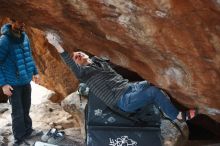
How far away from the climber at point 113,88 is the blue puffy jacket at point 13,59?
41.8 inches

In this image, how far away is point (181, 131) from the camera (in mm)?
5930

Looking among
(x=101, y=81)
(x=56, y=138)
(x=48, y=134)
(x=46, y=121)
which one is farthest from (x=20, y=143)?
(x=101, y=81)

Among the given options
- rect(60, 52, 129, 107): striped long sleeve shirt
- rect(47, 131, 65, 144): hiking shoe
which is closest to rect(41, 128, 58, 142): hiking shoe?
rect(47, 131, 65, 144): hiking shoe

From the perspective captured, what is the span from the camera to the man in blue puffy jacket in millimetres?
5496

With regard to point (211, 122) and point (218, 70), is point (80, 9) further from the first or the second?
point (211, 122)

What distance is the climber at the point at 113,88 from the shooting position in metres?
4.44

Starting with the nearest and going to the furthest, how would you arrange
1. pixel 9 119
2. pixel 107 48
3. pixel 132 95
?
pixel 132 95 → pixel 107 48 → pixel 9 119

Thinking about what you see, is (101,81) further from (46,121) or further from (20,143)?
(46,121)

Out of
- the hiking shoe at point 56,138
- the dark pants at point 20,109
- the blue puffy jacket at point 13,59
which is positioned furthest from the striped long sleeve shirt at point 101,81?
the hiking shoe at point 56,138

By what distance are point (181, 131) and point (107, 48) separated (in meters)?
1.71

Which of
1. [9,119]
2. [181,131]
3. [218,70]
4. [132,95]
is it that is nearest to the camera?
[218,70]

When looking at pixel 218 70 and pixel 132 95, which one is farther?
pixel 132 95

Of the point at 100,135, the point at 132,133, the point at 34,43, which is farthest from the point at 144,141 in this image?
the point at 34,43

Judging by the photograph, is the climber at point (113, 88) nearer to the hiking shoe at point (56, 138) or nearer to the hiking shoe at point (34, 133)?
the hiking shoe at point (56, 138)
